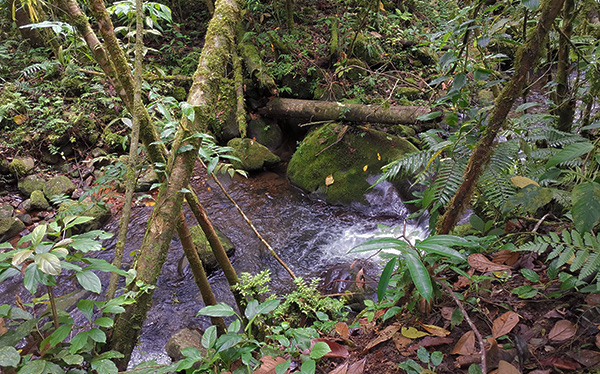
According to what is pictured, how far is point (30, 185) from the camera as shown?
19.1ft

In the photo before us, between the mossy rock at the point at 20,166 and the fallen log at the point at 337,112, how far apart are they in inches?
174

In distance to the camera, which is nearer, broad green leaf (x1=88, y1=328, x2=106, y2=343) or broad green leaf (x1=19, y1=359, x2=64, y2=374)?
broad green leaf (x1=19, y1=359, x2=64, y2=374)

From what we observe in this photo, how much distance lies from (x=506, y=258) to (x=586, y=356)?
0.59 meters

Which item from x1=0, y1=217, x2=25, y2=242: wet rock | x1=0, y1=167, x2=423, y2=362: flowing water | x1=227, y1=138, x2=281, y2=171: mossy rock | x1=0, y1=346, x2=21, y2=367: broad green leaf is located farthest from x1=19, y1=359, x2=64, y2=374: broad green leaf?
x1=227, y1=138, x2=281, y2=171: mossy rock

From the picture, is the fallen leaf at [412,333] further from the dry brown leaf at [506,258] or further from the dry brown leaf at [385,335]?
the dry brown leaf at [506,258]

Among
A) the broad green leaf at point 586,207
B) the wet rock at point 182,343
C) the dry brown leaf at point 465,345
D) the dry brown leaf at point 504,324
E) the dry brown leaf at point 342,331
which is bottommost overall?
the wet rock at point 182,343

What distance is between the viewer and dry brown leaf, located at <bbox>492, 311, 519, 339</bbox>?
137 cm

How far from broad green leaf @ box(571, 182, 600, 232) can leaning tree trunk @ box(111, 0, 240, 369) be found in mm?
1642

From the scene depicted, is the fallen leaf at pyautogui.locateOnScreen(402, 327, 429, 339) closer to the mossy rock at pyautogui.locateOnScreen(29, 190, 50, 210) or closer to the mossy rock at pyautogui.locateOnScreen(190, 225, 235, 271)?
the mossy rock at pyautogui.locateOnScreen(190, 225, 235, 271)

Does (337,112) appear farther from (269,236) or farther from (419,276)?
(419,276)

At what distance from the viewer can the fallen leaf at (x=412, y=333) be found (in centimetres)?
150

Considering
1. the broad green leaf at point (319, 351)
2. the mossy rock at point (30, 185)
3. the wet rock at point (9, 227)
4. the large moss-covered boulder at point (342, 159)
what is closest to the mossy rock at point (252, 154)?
the large moss-covered boulder at point (342, 159)

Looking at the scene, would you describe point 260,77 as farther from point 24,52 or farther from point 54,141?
point 24,52

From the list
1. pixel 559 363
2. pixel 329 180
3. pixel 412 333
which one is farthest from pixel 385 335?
pixel 329 180
